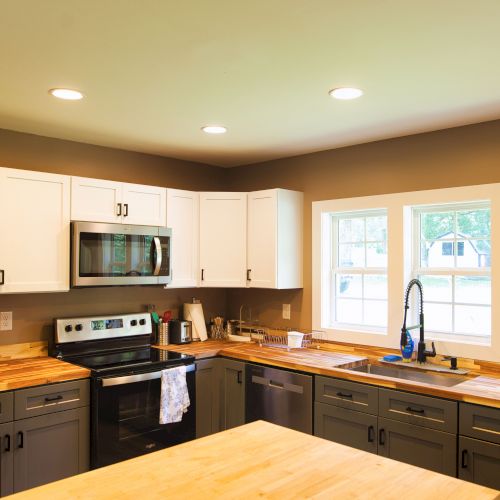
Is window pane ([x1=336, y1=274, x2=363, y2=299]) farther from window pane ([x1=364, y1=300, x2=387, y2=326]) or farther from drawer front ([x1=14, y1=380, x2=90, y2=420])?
drawer front ([x1=14, y1=380, x2=90, y2=420])

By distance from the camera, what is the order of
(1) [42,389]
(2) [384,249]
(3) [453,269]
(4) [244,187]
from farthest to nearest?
(4) [244,187], (2) [384,249], (3) [453,269], (1) [42,389]

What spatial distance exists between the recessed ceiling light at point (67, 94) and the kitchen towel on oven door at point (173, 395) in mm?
1790

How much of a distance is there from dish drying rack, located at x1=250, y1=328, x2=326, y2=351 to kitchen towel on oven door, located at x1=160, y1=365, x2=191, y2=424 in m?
0.79

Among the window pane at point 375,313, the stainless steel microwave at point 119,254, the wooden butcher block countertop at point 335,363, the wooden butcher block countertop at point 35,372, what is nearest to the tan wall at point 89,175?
the wooden butcher block countertop at point 35,372

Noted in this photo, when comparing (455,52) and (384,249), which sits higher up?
(455,52)

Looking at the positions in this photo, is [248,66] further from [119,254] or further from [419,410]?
[419,410]

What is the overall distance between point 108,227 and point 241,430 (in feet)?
6.67

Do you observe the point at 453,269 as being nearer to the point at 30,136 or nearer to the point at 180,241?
the point at 180,241

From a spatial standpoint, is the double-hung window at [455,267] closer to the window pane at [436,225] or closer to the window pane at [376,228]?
the window pane at [436,225]

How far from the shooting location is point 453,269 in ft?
11.2

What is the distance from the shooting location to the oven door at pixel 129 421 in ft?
10.1

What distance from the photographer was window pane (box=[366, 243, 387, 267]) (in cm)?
380

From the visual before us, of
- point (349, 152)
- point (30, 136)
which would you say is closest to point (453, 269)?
point (349, 152)

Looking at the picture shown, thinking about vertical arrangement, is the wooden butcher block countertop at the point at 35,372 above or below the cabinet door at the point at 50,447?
above
